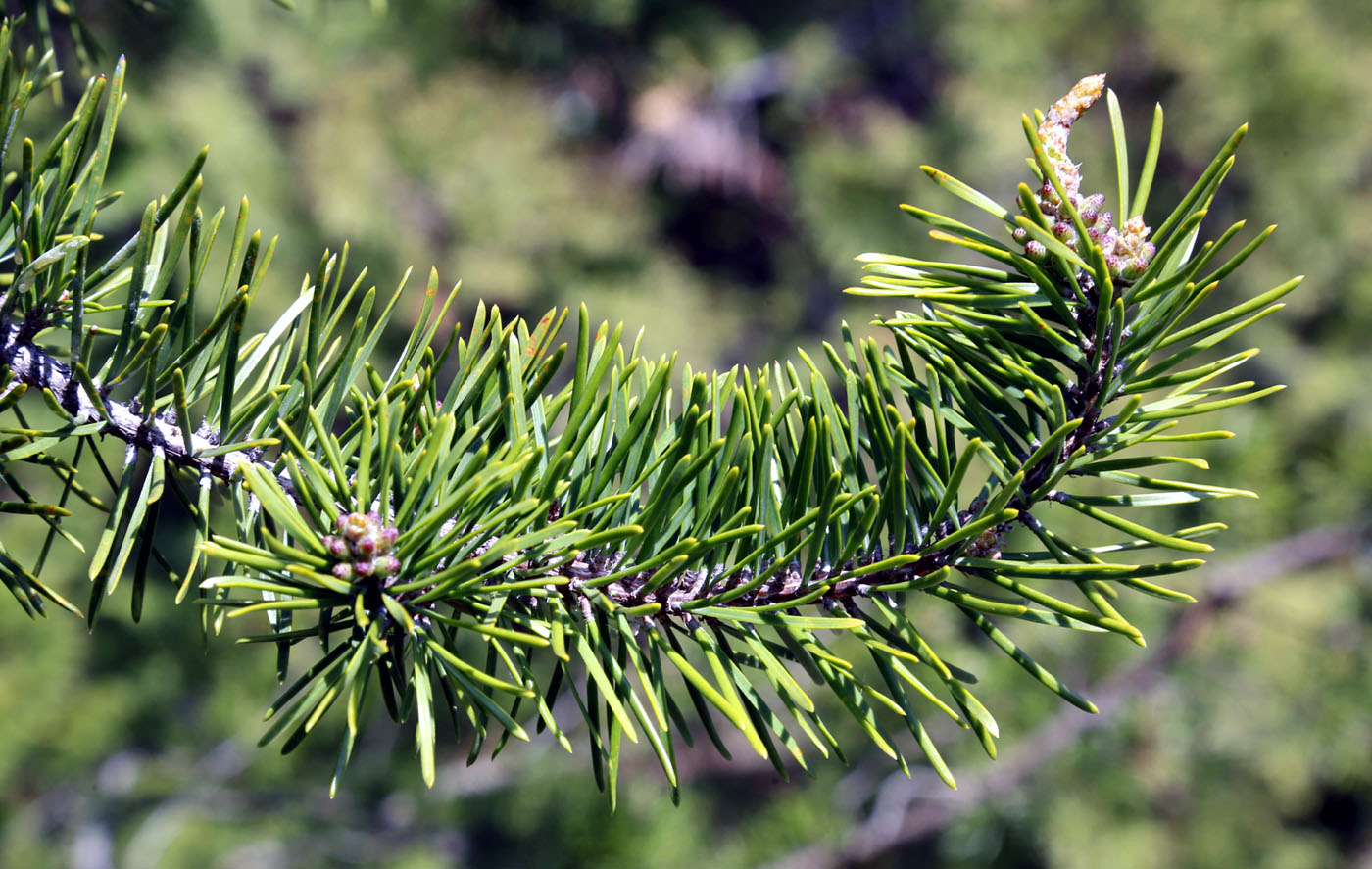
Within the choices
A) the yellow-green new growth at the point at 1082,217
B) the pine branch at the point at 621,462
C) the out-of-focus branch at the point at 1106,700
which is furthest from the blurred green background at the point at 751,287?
the yellow-green new growth at the point at 1082,217

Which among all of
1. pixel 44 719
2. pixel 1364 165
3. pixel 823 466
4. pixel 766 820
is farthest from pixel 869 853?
pixel 1364 165

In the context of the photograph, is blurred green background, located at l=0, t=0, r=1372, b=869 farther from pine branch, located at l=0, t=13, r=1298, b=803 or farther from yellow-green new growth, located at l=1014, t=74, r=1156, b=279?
yellow-green new growth, located at l=1014, t=74, r=1156, b=279

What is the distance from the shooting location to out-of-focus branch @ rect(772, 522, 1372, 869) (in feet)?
2.95

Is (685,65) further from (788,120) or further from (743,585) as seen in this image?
(743,585)

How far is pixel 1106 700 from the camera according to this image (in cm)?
96

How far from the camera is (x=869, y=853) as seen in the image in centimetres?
110

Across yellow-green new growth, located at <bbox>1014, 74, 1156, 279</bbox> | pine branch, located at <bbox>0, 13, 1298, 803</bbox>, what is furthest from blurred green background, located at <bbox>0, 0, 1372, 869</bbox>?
yellow-green new growth, located at <bbox>1014, 74, 1156, 279</bbox>

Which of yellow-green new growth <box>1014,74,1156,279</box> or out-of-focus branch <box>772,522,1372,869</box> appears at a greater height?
yellow-green new growth <box>1014,74,1156,279</box>

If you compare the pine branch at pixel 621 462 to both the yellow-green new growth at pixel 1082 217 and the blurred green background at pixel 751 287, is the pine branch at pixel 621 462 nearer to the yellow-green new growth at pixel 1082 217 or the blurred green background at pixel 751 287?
the yellow-green new growth at pixel 1082 217

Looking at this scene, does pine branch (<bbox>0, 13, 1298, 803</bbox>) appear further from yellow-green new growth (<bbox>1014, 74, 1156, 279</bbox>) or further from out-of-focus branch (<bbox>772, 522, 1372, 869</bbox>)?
out-of-focus branch (<bbox>772, 522, 1372, 869</bbox>)

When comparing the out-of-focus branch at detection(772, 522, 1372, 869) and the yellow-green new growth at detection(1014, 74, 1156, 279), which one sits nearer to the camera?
the yellow-green new growth at detection(1014, 74, 1156, 279)

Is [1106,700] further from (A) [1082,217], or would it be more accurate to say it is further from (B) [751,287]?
(B) [751,287]

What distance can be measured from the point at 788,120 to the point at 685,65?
406 mm

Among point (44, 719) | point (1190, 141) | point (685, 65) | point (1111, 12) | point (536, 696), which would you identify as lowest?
point (536, 696)
